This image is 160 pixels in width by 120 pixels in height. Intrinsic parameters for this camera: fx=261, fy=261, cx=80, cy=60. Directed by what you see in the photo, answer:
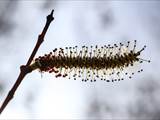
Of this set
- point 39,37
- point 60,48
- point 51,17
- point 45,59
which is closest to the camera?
point 51,17

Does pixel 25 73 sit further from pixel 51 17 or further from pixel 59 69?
pixel 59 69

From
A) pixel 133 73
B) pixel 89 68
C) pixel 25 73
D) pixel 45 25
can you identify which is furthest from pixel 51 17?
pixel 133 73

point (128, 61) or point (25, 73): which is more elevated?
point (128, 61)

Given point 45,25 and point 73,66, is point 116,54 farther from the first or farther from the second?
point 45,25

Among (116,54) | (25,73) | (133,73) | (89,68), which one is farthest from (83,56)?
(25,73)

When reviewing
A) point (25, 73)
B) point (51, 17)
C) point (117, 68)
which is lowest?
point (25, 73)

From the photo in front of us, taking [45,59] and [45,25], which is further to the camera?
[45,59]

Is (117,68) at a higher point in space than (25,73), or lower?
higher

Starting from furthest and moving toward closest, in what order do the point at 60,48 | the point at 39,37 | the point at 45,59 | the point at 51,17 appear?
the point at 60,48 < the point at 45,59 < the point at 39,37 < the point at 51,17

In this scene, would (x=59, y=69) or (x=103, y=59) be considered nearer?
(x=103, y=59)
